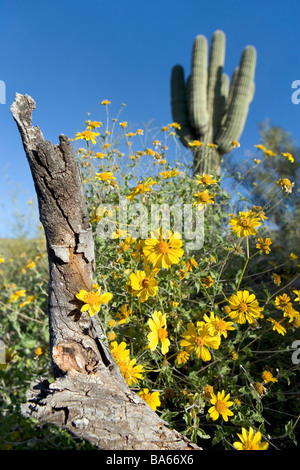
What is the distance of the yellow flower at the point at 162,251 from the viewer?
A: 1.14 metres

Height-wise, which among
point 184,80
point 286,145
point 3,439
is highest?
point 184,80

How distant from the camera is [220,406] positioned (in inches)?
46.6

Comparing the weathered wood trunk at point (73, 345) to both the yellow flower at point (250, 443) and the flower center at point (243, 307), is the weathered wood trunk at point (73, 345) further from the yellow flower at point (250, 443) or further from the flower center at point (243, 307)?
the flower center at point (243, 307)

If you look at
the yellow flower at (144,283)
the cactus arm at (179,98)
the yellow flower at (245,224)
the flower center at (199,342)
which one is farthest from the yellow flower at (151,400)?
the cactus arm at (179,98)

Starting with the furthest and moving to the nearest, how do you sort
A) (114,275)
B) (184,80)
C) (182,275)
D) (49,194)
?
1. (184,80)
2. (114,275)
3. (182,275)
4. (49,194)

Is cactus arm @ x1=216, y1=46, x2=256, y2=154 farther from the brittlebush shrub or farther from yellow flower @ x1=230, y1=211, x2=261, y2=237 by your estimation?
yellow flower @ x1=230, y1=211, x2=261, y2=237

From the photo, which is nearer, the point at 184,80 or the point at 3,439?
the point at 3,439

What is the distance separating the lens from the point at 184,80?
7809 millimetres

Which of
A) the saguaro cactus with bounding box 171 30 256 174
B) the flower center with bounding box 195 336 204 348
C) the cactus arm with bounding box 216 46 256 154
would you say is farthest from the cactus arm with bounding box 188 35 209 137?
the flower center with bounding box 195 336 204 348

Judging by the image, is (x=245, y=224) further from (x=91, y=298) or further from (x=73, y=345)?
(x=73, y=345)

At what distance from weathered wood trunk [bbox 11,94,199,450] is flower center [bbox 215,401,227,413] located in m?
0.25
